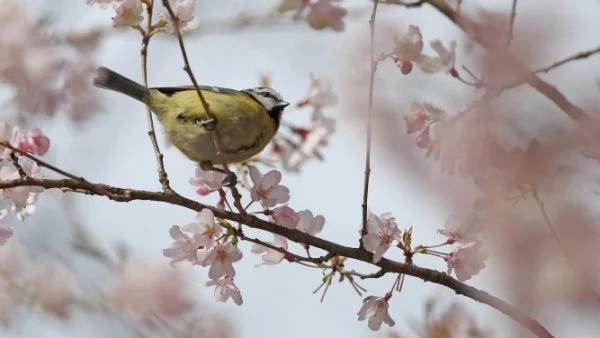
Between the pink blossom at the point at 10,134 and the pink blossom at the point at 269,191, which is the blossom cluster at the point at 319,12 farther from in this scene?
the pink blossom at the point at 10,134

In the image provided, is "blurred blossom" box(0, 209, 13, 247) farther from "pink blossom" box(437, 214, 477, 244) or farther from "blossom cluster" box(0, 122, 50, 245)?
"pink blossom" box(437, 214, 477, 244)

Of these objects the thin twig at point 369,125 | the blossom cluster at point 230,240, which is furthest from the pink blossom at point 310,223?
the thin twig at point 369,125

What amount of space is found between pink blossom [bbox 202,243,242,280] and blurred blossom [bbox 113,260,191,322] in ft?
4.53

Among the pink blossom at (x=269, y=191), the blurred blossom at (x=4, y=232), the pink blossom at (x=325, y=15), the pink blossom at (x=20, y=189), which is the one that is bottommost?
the blurred blossom at (x=4, y=232)

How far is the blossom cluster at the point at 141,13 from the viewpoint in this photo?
11.5ft

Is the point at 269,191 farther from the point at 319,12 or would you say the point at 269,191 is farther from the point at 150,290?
the point at 150,290

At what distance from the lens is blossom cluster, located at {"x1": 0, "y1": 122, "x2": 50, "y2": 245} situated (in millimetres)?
3127

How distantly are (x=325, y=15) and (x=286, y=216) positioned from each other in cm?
140

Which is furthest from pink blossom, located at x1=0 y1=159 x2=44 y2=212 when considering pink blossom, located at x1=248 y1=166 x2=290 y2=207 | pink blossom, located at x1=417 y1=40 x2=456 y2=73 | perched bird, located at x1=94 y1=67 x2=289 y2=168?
pink blossom, located at x1=417 y1=40 x2=456 y2=73

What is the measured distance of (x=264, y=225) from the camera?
3.22 metres

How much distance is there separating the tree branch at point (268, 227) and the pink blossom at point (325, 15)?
1.50m

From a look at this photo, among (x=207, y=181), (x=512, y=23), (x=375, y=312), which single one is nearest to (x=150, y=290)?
(x=207, y=181)

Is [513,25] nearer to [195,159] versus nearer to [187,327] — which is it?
[195,159]

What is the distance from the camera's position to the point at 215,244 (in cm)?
326
